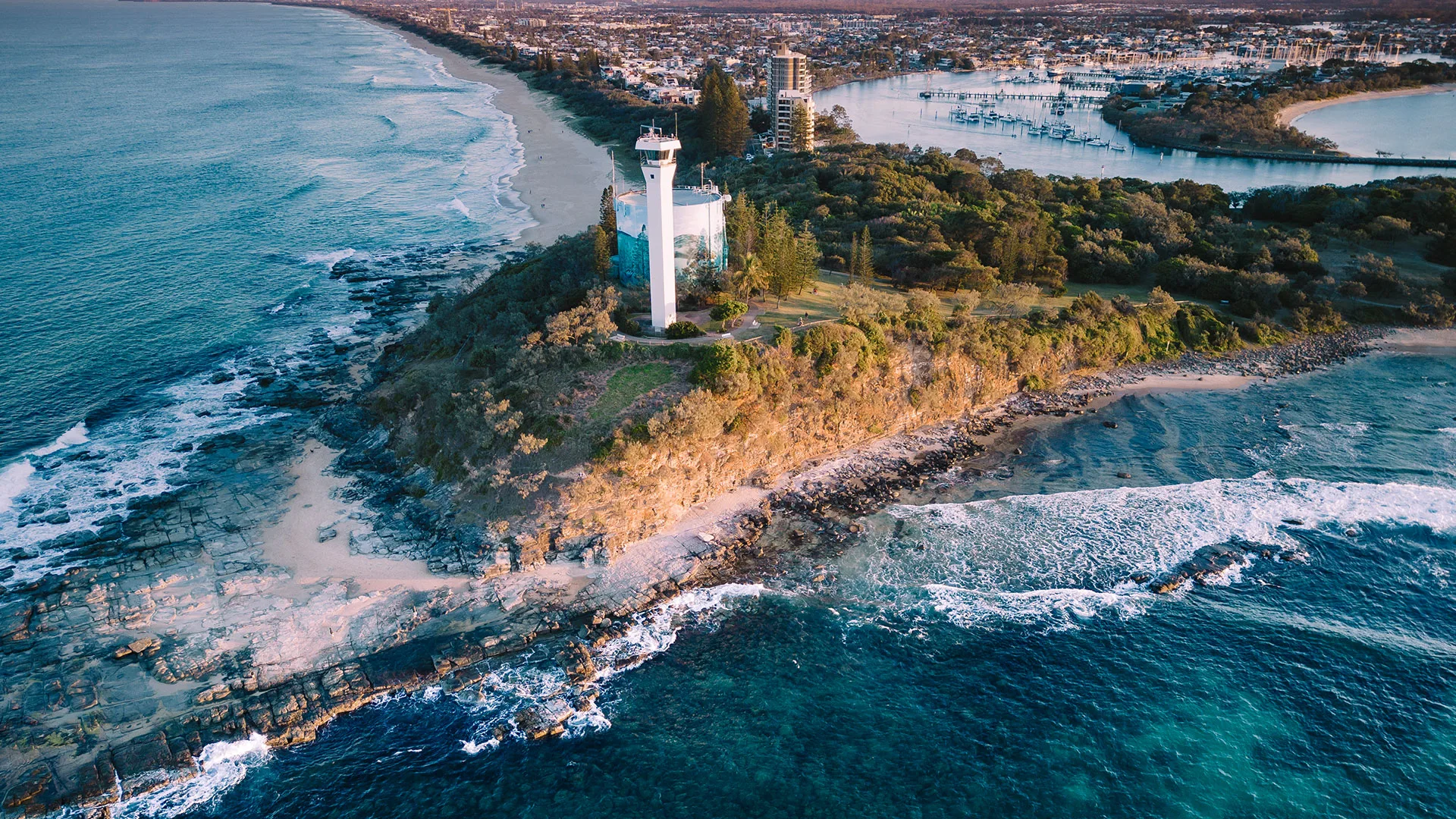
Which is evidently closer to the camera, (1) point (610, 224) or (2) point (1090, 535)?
(2) point (1090, 535)

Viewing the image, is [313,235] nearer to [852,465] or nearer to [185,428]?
[185,428]

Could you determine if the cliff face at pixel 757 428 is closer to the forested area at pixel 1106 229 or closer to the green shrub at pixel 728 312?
the green shrub at pixel 728 312

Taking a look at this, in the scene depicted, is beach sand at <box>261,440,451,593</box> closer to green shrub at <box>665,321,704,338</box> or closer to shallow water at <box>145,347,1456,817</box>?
shallow water at <box>145,347,1456,817</box>

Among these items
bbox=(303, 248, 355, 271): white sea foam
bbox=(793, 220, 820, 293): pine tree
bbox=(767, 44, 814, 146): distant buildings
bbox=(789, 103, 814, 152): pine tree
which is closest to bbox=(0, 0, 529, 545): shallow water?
bbox=(303, 248, 355, 271): white sea foam

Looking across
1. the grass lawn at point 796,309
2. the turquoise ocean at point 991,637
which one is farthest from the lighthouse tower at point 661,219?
the turquoise ocean at point 991,637

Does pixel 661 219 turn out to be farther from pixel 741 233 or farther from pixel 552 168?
pixel 552 168

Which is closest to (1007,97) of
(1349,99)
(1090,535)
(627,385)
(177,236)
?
(1349,99)
